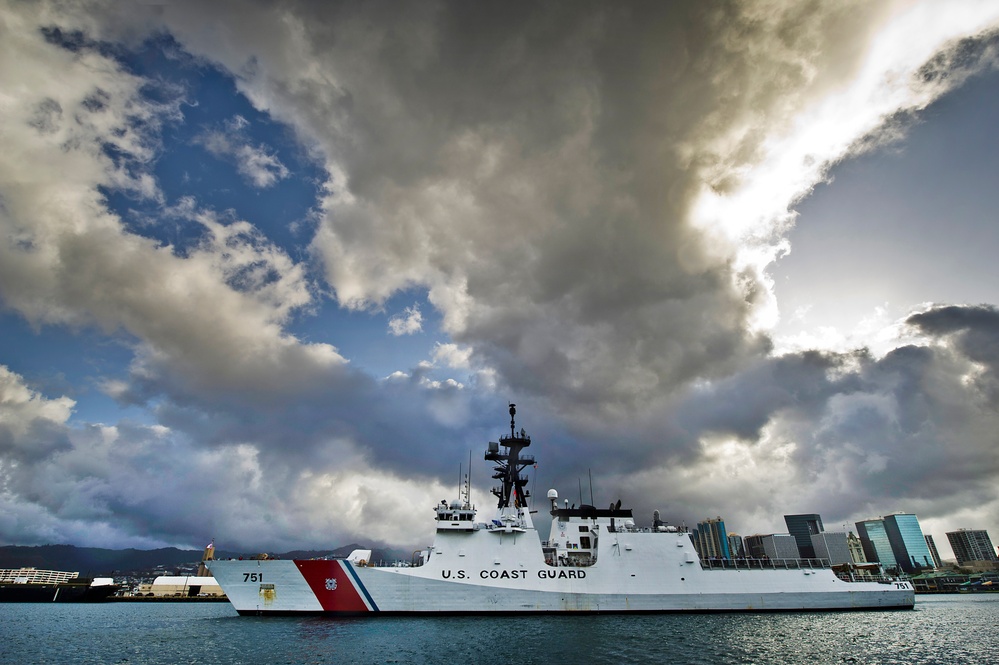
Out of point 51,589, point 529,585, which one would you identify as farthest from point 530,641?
point 51,589

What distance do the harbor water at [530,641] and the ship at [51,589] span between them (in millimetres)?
50514

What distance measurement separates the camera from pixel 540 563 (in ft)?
94.1

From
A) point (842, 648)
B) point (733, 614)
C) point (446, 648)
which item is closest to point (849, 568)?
point (733, 614)

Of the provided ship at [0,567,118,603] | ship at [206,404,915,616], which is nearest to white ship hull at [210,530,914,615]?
ship at [206,404,915,616]

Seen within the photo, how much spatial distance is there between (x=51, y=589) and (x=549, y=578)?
77841mm

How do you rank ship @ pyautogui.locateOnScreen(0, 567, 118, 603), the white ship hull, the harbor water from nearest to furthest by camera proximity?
1. the harbor water
2. the white ship hull
3. ship @ pyautogui.locateOnScreen(0, 567, 118, 603)

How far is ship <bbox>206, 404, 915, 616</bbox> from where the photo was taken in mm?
27219

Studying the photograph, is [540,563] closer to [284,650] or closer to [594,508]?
[594,508]

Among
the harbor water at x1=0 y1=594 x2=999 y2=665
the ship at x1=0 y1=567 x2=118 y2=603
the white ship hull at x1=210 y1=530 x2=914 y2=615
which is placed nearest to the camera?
the harbor water at x1=0 y1=594 x2=999 y2=665

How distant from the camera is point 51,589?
63.4 metres

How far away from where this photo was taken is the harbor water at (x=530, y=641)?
17.2 m

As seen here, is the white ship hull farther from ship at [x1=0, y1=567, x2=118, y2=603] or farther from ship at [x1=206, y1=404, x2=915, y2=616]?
ship at [x1=0, y1=567, x2=118, y2=603]

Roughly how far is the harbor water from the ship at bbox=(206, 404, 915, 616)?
40.4 inches

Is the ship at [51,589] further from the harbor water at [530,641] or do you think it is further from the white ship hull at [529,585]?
the white ship hull at [529,585]
